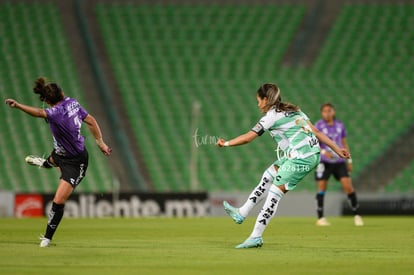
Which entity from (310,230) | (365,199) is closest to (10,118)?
(365,199)

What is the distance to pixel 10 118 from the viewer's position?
97.6ft

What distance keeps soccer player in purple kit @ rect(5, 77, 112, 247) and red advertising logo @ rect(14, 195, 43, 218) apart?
11.8 meters

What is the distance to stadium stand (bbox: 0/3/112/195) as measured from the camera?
27.5m

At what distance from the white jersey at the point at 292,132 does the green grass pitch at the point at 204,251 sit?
136 centimetres

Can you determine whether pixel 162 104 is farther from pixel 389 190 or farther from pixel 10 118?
pixel 389 190

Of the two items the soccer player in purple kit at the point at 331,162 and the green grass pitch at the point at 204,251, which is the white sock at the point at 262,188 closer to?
the green grass pitch at the point at 204,251

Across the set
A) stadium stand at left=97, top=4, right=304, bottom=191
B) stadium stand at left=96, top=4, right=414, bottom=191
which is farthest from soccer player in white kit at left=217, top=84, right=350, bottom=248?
stadium stand at left=96, top=4, right=414, bottom=191

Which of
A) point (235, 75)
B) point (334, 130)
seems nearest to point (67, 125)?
point (334, 130)

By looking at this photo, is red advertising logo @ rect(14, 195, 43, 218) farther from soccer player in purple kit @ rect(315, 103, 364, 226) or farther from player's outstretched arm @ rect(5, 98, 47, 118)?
player's outstretched arm @ rect(5, 98, 47, 118)

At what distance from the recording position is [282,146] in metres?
12.2

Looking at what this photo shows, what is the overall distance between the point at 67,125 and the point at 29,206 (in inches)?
492

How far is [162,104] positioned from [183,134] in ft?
5.61

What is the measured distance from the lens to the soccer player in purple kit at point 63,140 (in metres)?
11.7

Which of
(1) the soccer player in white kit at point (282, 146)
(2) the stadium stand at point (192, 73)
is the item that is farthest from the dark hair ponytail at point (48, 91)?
(2) the stadium stand at point (192, 73)
